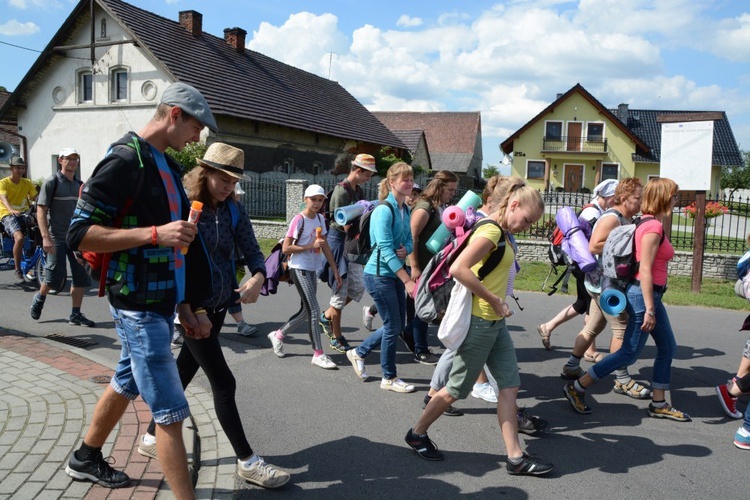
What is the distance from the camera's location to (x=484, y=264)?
3799 millimetres

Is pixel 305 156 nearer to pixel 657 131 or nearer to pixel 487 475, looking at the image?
pixel 487 475

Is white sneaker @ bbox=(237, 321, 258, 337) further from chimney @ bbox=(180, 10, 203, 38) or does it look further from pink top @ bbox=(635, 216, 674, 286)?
chimney @ bbox=(180, 10, 203, 38)

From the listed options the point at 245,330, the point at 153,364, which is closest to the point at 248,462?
the point at 153,364

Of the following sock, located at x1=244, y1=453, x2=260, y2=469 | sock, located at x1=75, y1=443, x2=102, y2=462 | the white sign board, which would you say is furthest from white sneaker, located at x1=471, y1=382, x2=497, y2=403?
the white sign board

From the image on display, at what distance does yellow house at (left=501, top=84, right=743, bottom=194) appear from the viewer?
46.3 meters

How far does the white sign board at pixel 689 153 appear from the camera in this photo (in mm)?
10156

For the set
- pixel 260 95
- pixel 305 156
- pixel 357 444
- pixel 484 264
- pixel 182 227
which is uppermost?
pixel 260 95

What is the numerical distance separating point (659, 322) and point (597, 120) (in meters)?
45.5

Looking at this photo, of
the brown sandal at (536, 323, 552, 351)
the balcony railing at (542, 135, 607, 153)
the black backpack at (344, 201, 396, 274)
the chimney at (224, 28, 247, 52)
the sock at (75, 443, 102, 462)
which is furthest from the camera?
the balcony railing at (542, 135, 607, 153)

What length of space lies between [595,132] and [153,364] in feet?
159

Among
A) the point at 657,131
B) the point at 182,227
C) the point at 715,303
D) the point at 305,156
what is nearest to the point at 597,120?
the point at 657,131

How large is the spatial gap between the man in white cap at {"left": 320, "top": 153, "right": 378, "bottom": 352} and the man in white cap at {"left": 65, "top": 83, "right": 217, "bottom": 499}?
348 cm

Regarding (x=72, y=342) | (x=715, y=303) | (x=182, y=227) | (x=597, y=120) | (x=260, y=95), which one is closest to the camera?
(x=182, y=227)

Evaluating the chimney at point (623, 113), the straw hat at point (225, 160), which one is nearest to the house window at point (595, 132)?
the chimney at point (623, 113)
